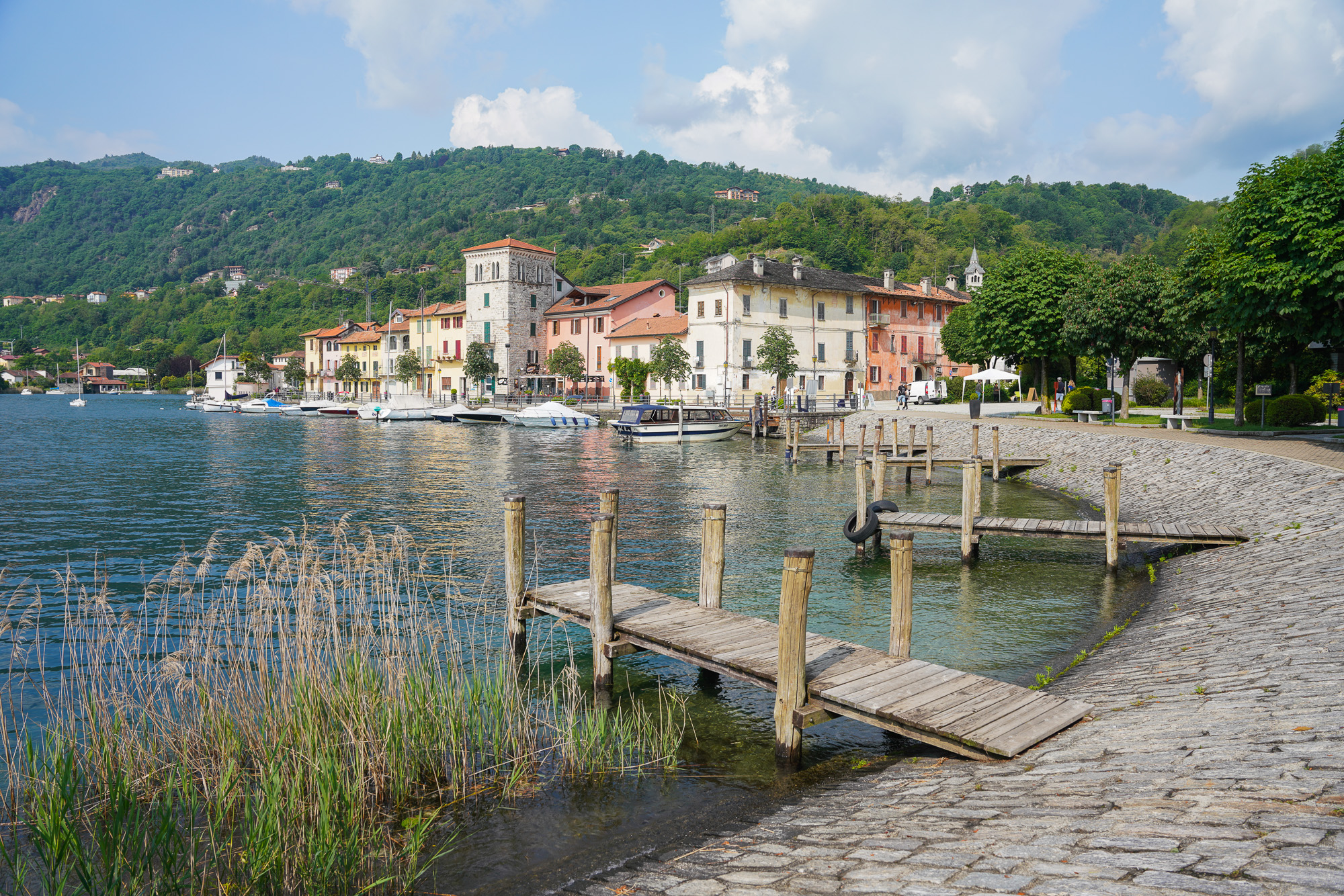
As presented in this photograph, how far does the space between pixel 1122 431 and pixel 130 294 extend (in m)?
196

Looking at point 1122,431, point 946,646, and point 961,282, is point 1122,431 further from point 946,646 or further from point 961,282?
point 961,282

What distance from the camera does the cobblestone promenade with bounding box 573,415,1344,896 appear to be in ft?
13.7

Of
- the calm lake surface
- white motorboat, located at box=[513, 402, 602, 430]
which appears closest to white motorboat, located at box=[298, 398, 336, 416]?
white motorboat, located at box=[513, 402, 602, 430]

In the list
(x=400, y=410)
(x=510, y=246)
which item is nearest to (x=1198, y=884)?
(x=400, y=410)

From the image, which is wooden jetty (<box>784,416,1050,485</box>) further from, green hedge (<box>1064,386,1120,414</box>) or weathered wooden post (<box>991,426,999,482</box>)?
green hedge (<box>1064,386,1120,414</box>)

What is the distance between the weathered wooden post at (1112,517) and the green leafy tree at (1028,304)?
31.4 m

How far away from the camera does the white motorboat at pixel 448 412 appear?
7093 cm

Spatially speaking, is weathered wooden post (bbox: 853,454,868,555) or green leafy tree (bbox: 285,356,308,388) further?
green leafy tree (bbox: 285,356,308,388)


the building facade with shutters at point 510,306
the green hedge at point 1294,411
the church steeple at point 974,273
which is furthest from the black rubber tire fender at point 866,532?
the church steeple at point 974,273

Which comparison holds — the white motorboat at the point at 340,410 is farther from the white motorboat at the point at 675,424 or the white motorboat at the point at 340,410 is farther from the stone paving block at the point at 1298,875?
the stone paving block at the point at 1298,875

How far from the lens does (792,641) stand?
7262 millimetres

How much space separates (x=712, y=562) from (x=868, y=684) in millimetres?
3071

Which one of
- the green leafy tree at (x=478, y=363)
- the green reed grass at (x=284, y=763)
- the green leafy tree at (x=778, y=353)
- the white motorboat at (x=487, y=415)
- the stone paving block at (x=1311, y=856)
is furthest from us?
the green leafy tree at (x=478, y=363)

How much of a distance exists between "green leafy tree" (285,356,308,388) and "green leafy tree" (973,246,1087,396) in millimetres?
90795
